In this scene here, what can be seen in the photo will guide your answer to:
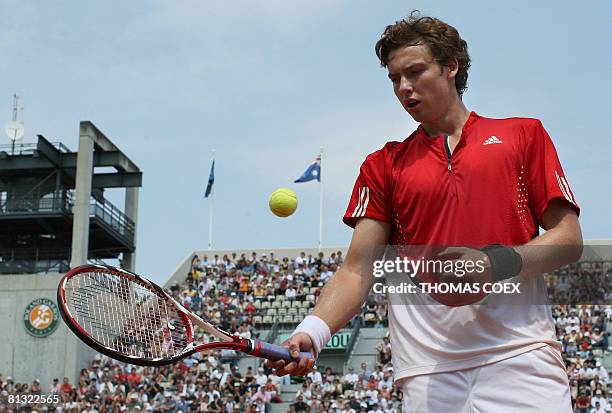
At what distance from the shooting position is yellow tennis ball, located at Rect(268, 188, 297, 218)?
1720 centimetres

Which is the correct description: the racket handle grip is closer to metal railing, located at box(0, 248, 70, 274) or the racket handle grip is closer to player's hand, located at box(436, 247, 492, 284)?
player's hand, located at box(436, 247, 492, 284)

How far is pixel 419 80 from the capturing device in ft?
12.8

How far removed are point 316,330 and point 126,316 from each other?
1.02 metres

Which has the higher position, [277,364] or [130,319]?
[130,319]

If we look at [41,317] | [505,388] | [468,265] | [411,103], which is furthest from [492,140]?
[41,317]

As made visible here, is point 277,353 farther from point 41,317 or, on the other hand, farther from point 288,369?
point 41,317

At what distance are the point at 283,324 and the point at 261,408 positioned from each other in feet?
16.3

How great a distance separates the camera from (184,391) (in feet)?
70.5

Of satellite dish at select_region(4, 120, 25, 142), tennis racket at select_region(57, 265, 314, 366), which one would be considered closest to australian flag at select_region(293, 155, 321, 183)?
satellite dish at select_region(4, 120, 25, 142)

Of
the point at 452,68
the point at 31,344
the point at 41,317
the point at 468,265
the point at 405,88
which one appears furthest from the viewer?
the point at 41,317

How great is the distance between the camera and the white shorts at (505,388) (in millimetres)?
3496

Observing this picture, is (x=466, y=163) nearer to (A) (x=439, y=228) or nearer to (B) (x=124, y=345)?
(A) (x=439, y=228)

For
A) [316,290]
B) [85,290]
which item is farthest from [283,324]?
[85,290]

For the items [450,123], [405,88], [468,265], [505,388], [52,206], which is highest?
[52,206]
